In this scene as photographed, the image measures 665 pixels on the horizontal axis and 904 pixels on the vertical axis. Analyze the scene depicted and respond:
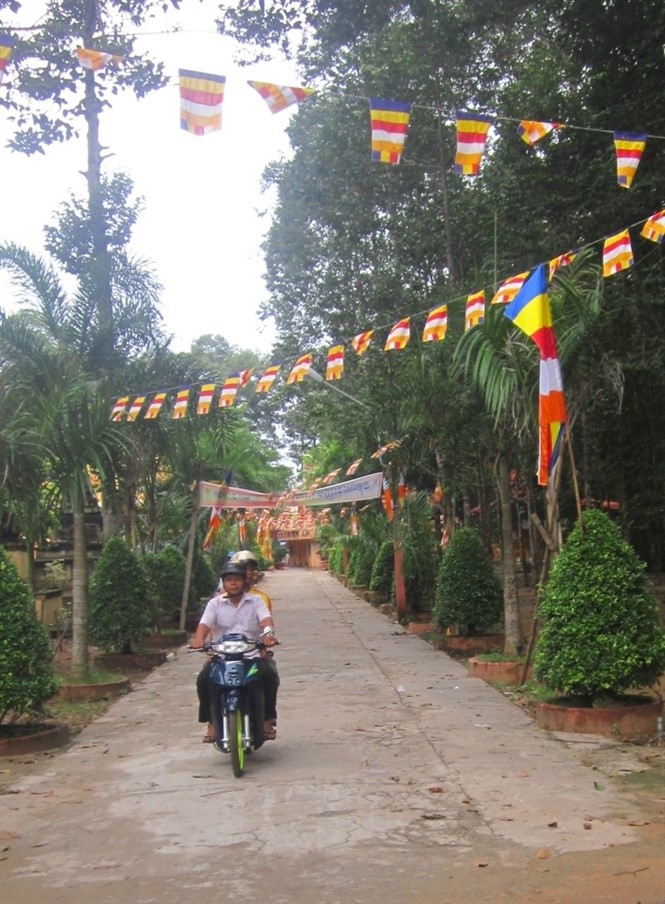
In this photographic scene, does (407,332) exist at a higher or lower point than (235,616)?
higher

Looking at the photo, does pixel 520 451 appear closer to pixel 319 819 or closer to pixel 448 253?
pixel 319 819

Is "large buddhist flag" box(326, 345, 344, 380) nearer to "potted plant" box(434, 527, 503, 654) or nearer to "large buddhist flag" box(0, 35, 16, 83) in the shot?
"potted plant" box(434, 527, 503, 654)

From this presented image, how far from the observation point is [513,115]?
18078mm

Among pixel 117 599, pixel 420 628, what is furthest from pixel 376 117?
pixel 420 628

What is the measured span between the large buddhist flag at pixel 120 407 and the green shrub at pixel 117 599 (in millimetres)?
1708

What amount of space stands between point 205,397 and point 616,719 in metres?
8.98

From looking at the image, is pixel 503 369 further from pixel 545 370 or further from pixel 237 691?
pixel 237 691

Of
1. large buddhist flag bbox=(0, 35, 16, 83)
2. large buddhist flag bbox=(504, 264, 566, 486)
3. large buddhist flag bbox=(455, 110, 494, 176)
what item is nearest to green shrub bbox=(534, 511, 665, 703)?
large buddhist flag bbox=(504, 264, 566, 486)

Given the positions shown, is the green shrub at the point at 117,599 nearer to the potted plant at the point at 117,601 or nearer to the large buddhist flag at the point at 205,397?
the potted plant at the point at 117,601

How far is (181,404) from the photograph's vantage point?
15297 mm

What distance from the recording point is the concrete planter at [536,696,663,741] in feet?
26.7

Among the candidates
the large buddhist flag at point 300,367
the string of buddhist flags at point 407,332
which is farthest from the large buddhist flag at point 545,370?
the large buddhist flag at point 300,367

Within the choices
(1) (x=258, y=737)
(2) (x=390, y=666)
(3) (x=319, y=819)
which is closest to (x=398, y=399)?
(2) (x=390, y=666)

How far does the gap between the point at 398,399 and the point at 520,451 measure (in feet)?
15.4
